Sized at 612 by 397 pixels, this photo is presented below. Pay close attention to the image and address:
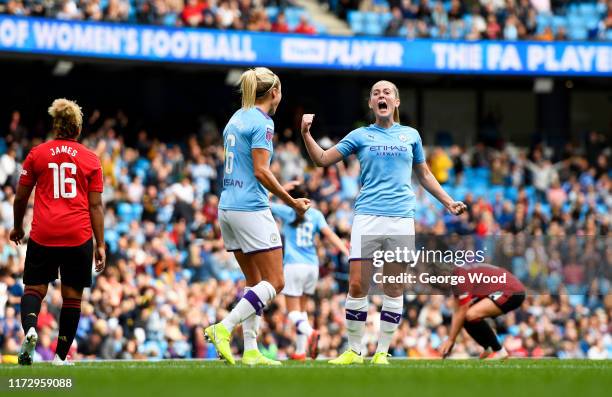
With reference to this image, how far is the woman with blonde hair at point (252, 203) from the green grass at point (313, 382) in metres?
1.06

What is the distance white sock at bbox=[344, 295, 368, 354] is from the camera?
11.3 m

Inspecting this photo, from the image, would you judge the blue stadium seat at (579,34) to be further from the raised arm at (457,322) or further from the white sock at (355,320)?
the white sock at (355,320)

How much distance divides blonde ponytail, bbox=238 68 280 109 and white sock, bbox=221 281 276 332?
1.46 metres

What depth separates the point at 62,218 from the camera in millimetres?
10266

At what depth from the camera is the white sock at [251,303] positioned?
10297 millimetres

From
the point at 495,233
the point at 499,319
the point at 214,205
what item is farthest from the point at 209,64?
the point at 499,319

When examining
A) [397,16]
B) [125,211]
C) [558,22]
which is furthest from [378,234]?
[558,22]

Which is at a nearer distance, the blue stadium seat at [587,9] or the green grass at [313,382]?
the green grass at [313,382]

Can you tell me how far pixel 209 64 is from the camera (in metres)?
25.9

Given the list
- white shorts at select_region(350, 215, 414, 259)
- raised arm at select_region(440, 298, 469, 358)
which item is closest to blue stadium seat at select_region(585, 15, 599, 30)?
raised arm at select_region(440, 298, 469, 358)

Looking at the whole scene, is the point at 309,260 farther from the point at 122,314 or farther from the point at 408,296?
the point at 408,296

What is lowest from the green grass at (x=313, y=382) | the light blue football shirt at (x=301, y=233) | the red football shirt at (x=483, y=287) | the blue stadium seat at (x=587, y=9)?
the green grass at (x=313, y=382)

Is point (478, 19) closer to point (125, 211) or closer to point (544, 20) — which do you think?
point (544, 20)

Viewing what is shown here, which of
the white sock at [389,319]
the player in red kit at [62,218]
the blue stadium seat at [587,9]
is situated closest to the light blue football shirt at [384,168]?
the white sock at [389,319]
